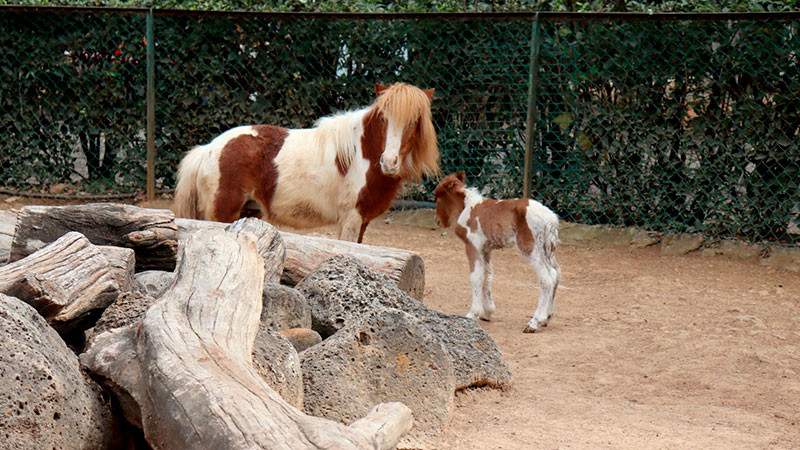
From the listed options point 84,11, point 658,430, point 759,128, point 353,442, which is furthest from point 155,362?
point 84,11

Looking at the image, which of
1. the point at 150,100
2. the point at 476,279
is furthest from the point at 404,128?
the point at 150,100

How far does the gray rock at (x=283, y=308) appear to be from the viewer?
4551 millimetres

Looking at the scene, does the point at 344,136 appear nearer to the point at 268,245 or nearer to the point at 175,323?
the point at 268,245

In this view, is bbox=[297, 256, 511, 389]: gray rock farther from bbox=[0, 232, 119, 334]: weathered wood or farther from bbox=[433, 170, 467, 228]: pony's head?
bbox=[433, 170, 467, 228]: pony's head

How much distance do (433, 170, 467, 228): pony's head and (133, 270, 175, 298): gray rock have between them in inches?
106

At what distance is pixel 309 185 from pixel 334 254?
1409 millimetres

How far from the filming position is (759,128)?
837 centimetres

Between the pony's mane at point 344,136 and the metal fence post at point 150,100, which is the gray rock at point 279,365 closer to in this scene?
the pony's mane at point 344,136

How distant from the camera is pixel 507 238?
6543mm

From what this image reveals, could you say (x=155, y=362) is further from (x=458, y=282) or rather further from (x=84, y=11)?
(x=84, y=11)

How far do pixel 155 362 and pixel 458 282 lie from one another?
16.7 feet

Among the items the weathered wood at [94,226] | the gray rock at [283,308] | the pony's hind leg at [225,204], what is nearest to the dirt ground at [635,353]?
the gray rock at [283,308]

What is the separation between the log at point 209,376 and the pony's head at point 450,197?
3082 mm

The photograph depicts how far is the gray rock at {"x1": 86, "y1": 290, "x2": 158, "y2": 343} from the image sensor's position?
4004mm
